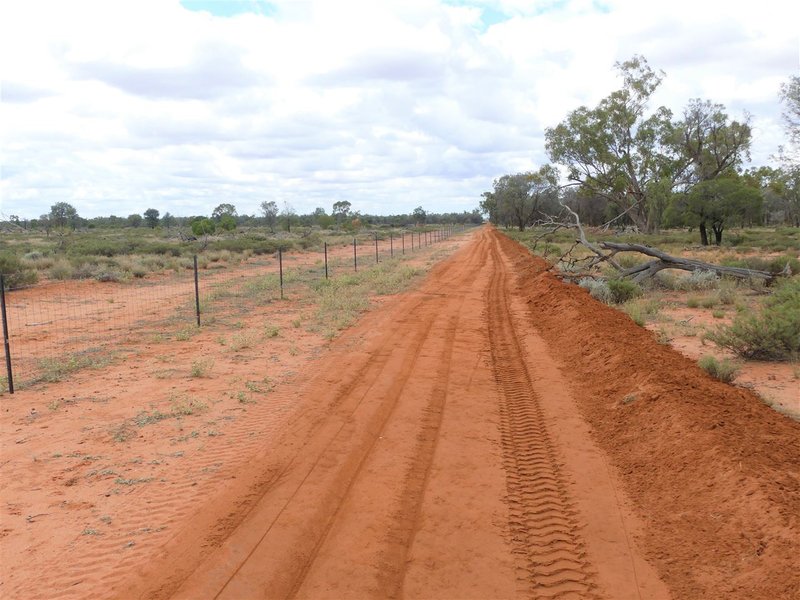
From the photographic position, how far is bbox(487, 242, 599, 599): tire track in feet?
14.1

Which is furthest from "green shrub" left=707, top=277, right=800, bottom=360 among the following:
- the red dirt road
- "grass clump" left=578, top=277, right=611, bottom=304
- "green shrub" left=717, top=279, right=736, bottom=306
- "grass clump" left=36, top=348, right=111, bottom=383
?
"grass clump" left=36, top=348, right=111, bottom=383

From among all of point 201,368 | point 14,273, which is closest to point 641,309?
point 201,368

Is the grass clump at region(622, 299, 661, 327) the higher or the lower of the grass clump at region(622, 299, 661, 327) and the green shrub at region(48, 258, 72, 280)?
the lower

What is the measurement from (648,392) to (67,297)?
20528 mm

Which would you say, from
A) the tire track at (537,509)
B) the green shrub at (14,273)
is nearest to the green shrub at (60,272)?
the green shrub at (14,273)

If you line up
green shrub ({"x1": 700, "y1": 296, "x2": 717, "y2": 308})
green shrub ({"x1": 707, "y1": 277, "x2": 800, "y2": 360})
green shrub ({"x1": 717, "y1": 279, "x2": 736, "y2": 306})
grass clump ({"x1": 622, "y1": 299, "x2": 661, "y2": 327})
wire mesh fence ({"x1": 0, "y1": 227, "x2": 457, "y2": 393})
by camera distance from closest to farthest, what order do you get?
green shrub ({"x1": 707, "y1": 277, "x2": 800, "y2": 360}) < wire mesh fence ({"x1": 0, "y1": 227, "x2": 457, "y2": 393}) < grass clump ({"x1": 622, "y1": 299, "x2": 661, "y2": 327}) < green shrub ({"x1": 700, "y1": 296, "x2": 717, "y2": 308}) < green shrub ({"x1": 717, "y1": 279, "x2": 736, "y2": 306})

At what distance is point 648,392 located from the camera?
25.9ft

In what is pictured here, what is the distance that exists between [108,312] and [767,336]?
16.6 metres

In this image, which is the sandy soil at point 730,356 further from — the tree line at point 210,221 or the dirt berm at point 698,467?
the tree line at point 210,221

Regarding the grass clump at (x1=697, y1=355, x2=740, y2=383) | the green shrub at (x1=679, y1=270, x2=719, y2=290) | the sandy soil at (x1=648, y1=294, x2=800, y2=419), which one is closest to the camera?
the sandy soil at (x1=648, y1=294, x2=800, y2=419)

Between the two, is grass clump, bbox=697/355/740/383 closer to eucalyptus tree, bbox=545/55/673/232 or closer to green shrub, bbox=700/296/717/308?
green shrub, bbox=700/296/717/308

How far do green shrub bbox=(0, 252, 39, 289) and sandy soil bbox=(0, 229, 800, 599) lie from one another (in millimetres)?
15521

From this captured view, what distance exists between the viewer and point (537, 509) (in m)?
5.34

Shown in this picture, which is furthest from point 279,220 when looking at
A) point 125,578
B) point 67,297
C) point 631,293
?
point 125,578
